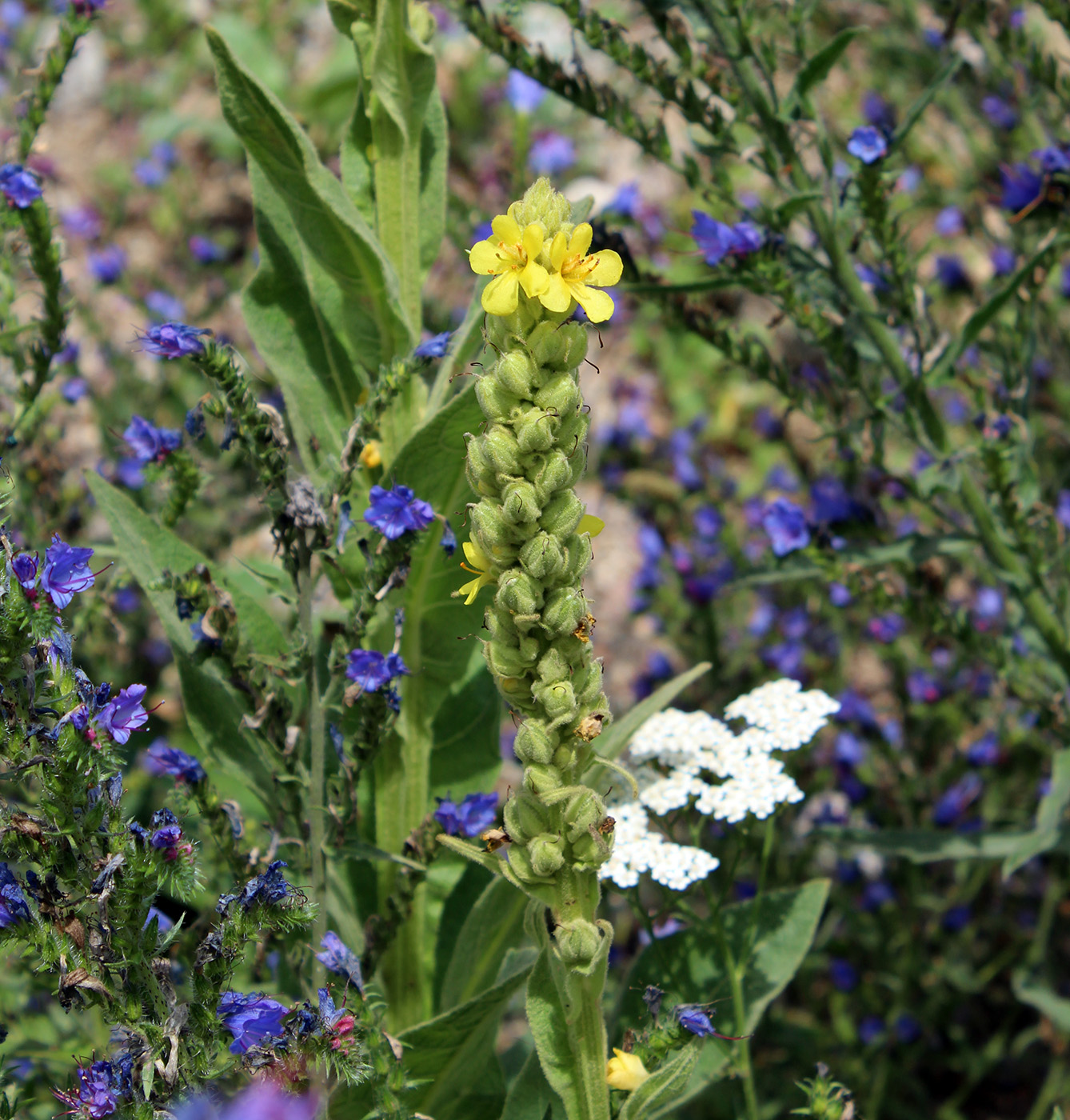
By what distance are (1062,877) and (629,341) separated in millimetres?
3340

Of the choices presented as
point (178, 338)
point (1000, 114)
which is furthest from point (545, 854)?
point (1000, 114)

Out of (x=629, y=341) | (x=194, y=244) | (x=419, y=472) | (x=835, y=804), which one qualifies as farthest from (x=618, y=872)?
(x=629, y=341)

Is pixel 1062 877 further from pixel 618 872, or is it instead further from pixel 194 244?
pixel 194 244

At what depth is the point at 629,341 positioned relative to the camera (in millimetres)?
5617

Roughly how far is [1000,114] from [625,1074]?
350 cm

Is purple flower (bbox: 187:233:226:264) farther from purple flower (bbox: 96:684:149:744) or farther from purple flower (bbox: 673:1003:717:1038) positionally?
purple flower (bbox: 673:1003:717:1038)

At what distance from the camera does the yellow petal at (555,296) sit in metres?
1.27

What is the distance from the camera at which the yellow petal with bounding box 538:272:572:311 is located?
127 cm

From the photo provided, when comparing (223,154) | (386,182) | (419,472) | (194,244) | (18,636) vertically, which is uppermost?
(223,154)

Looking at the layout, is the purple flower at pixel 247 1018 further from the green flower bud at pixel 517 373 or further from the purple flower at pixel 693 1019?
the green flower bud at pixel 517 373

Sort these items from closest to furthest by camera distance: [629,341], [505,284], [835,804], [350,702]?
[505,284] → [350,702] → [835,804] → [629,341]

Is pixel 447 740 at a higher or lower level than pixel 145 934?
higher

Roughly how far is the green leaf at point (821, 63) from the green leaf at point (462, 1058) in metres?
1.74

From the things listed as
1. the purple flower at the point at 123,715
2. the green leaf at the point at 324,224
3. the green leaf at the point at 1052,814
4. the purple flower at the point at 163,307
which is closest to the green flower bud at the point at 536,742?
the purple flower at the point at 123,715
